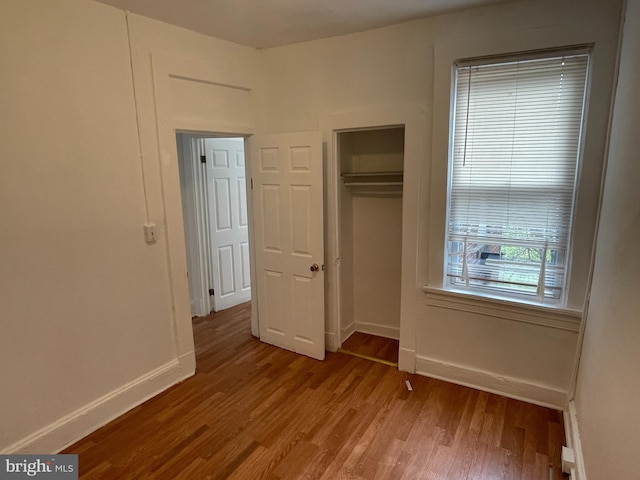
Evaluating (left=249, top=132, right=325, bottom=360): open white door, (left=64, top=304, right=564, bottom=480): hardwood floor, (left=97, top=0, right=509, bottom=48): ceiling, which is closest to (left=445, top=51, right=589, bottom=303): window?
(left=97, top=0, right=509, bottom=48): ceiling

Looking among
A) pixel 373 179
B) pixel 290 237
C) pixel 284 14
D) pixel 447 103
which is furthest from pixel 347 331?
pixel 284 14

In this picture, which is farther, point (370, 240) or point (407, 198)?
point (370, 240)

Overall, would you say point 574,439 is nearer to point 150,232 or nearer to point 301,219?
point 301,219

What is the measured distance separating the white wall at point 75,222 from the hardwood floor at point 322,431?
1.15 ft

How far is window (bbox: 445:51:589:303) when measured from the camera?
2.25 m

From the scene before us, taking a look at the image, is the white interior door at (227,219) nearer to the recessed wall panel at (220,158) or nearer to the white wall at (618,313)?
the recessed wall panel at (220,158)

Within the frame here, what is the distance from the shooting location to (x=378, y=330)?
12.0 feet

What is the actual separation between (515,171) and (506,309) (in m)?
0.93

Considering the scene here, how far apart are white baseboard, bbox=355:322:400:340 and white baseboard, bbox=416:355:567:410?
64 centimetres

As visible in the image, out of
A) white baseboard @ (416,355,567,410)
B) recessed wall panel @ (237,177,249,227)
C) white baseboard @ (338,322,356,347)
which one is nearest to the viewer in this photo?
white baseboard @ (416,355,567,410)

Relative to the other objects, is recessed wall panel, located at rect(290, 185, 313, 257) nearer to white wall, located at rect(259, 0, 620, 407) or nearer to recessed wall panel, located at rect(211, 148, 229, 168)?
white wall, located at rect(259, 0, 620, 407)

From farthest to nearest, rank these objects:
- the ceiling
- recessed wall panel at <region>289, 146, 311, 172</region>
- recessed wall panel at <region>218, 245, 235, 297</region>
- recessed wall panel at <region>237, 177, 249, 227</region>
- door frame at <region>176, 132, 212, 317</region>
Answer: recessed wall panel at <region>237, 177, 249, 227</region>
recessed wall panel at <region>218, 245, 235, 297</region>
door frame at <region>176, 132, 212, 317</region>
recessed wall panel at <region>289, 146, 311, 172</region>
the ceiling

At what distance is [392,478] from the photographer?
1956mm

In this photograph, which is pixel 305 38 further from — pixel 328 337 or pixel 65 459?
pixel 65 459
